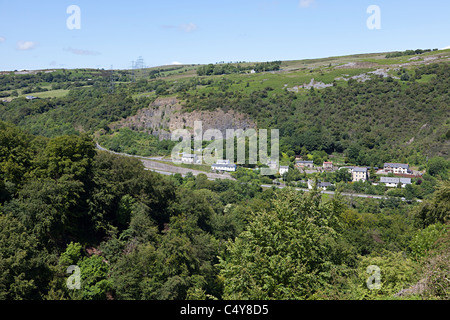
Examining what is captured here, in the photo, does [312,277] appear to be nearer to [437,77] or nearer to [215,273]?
[215,273]

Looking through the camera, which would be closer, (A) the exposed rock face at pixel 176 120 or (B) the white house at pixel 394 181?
(B) the white house at pixel 394 181

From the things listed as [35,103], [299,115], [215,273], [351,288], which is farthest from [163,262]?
[35,103]

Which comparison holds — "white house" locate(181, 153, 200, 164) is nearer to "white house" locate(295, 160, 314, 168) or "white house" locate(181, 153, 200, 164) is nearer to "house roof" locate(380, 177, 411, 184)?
"white house" locate(295, 160, 314, 168)

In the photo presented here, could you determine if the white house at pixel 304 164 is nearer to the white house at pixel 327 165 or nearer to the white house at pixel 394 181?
the white house at pixel 327 165

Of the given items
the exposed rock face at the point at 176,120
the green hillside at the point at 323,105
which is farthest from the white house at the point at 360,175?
the exposed rock face at the point at 176,120

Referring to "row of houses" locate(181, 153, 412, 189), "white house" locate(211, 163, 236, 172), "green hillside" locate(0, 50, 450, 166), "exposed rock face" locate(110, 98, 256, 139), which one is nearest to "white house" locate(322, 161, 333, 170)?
"row of houses" locate(181, 153, 412, 189)

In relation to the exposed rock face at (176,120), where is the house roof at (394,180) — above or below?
below
